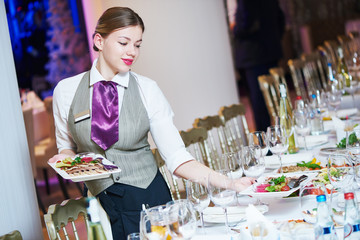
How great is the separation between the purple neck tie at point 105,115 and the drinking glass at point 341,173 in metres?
0.94

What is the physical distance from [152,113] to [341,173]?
0.93 metres

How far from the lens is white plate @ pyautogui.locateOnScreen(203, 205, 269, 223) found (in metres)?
1.84

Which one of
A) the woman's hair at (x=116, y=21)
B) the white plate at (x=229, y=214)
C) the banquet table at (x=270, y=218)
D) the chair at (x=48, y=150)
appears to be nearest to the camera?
the banquet table at (x=270, y=218)

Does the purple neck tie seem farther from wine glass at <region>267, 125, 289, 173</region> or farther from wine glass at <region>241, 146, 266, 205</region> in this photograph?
wine glass at <region>267, 125, 289, 173</region>

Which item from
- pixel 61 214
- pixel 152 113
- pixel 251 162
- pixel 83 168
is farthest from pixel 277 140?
pixel 61 214

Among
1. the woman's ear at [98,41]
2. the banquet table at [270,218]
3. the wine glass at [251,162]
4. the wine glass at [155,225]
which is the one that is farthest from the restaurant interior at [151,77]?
the woman's ear at [98,41]

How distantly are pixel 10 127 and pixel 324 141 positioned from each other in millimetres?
1568

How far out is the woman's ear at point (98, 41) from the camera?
92.5 inches

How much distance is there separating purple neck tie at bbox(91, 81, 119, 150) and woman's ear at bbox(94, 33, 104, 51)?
0.15 meters

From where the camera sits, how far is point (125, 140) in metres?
2.35

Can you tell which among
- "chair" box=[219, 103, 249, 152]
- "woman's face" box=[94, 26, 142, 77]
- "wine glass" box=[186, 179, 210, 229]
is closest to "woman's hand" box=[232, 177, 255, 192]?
"wine glass" box=[186, 179, 210, 229]

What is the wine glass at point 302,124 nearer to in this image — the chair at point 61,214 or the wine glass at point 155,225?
the chair at point 61,214

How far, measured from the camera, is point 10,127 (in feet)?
7.54

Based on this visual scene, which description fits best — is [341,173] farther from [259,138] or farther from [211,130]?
[211,130]
